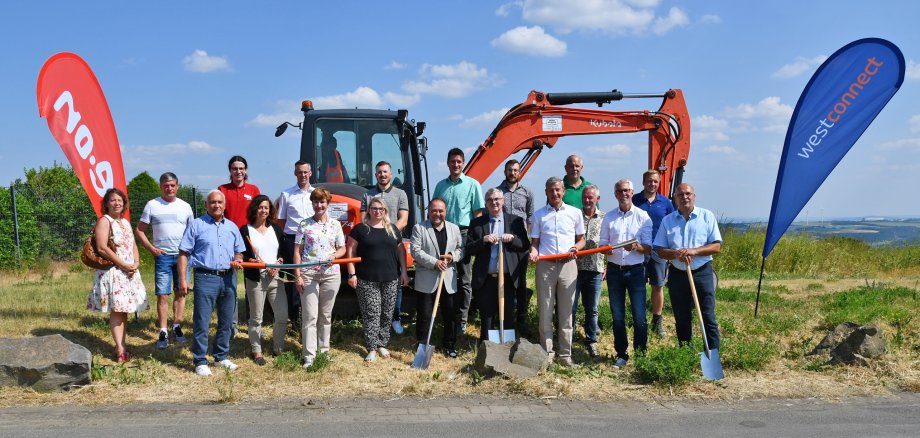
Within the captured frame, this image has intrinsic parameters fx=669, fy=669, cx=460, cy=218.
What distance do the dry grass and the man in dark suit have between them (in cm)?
75

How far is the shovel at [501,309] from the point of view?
673cm

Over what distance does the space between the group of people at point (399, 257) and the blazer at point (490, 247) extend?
1 centimetres

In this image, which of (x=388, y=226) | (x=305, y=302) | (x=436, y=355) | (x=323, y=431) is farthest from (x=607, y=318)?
(x=323, y=431)

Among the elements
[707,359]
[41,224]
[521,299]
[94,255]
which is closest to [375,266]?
[521,299]

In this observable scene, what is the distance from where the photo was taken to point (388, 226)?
22.6 feet

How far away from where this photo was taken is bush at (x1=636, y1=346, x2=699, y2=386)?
5.96 meters

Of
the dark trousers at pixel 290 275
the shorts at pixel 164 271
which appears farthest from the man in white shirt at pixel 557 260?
the shorts at pixel 164 271

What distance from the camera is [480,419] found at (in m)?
5.24

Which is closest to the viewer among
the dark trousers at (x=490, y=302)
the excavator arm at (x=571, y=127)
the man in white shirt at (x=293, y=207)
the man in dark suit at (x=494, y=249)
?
the man in dark suit at (x=494, y=249)

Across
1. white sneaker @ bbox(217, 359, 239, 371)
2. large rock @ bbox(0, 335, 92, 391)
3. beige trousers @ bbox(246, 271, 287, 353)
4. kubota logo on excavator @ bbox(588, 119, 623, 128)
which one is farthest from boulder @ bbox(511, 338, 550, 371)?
kubota logo on excavator @ bbox(588, 119, 623, 128)

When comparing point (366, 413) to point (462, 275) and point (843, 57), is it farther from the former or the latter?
point (843, 57)

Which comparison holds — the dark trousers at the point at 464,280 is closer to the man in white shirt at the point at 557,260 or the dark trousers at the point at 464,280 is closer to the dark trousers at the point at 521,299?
the dark trousers at the point at 521,299

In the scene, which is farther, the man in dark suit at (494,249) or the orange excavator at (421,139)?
the orange excavator at (421,139)

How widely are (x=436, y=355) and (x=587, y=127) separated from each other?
4.89 meters
